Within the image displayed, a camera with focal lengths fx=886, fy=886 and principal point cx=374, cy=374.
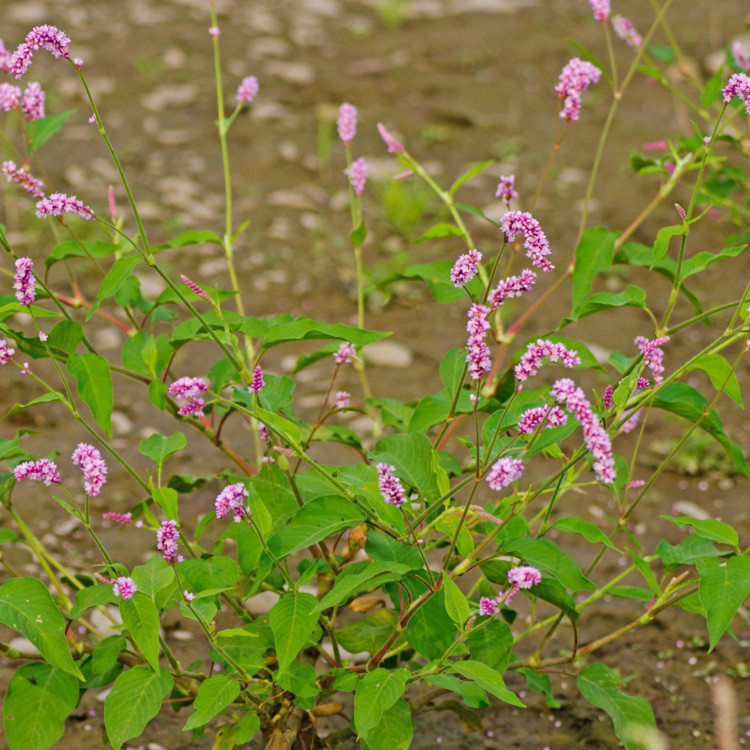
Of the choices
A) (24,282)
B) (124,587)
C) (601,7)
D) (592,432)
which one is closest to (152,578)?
(124,587)

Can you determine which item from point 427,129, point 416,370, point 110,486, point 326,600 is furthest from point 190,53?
point 326,600

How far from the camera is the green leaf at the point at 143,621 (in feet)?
4.22

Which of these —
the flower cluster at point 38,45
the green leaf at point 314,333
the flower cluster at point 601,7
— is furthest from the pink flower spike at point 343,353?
the flower cluster at point 601,7

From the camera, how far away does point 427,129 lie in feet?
15.0

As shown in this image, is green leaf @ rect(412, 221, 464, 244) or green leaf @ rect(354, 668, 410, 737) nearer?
green leaf @ rect(354, 668, 410, 737)

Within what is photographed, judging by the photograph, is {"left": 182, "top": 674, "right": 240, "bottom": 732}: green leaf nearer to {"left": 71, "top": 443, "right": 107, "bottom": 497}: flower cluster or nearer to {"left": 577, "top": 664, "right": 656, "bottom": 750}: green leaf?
{"left": 71, "top": 443, "right": 107, "bottom": 497}: flower cluster

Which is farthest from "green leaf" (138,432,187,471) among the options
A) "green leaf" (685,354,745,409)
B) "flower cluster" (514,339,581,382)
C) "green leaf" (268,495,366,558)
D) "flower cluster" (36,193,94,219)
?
"green leaf" (685,354,745,409)

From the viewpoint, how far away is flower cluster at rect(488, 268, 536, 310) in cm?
121

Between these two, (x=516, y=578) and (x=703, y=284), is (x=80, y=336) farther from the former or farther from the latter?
(x=703, y=284)

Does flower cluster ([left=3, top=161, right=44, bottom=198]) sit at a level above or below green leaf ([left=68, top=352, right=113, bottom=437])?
above

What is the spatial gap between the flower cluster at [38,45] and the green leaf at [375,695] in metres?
1.01

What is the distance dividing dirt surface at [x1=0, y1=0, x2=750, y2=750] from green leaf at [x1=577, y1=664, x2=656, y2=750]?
13.8 inches

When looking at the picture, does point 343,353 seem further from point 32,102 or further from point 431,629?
point 32,102

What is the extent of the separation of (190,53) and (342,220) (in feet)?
5.89
